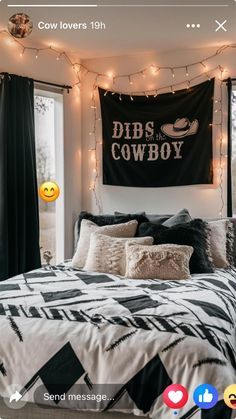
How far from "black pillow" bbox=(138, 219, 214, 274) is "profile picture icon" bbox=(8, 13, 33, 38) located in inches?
70.5

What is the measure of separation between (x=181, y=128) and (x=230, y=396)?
2.85 metres

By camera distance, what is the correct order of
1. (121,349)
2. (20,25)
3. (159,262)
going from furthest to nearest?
(20,25), (159,262), (121,349)

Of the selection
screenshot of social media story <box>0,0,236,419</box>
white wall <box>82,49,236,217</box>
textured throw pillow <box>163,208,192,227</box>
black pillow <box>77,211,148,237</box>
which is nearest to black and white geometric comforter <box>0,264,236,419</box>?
screenshot of social media story <box>0,0,236,419</box>

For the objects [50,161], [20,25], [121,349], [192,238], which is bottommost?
[121,349]

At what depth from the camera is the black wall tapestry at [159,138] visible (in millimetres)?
3861

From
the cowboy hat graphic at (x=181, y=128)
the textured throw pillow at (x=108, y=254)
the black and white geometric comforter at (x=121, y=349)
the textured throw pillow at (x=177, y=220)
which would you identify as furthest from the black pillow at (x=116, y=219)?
the black and white geometric comforter at (x=121, y=349)

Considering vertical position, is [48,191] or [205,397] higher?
[48,191]

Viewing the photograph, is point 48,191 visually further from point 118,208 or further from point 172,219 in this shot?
point 172,219

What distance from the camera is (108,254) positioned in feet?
9.96

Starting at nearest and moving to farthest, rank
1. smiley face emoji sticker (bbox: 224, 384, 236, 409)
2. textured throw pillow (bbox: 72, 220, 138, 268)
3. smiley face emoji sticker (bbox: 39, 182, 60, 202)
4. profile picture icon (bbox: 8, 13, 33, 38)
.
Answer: smiley face emoji sticker (bbox: 224, 384, 236, 409) → profile picture icon (bbox: 8, 13, 33, 38) → textured throw pillow (bbox: 72, 220, 138, 268) → smiley face emoji sticker (bbox: 39, 182, 60, 202)

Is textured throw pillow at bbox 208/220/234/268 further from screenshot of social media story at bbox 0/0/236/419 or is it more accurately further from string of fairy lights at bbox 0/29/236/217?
string of fairy lights at bbox 0/29/236/217

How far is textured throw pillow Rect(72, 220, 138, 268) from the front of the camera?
3.25 m
